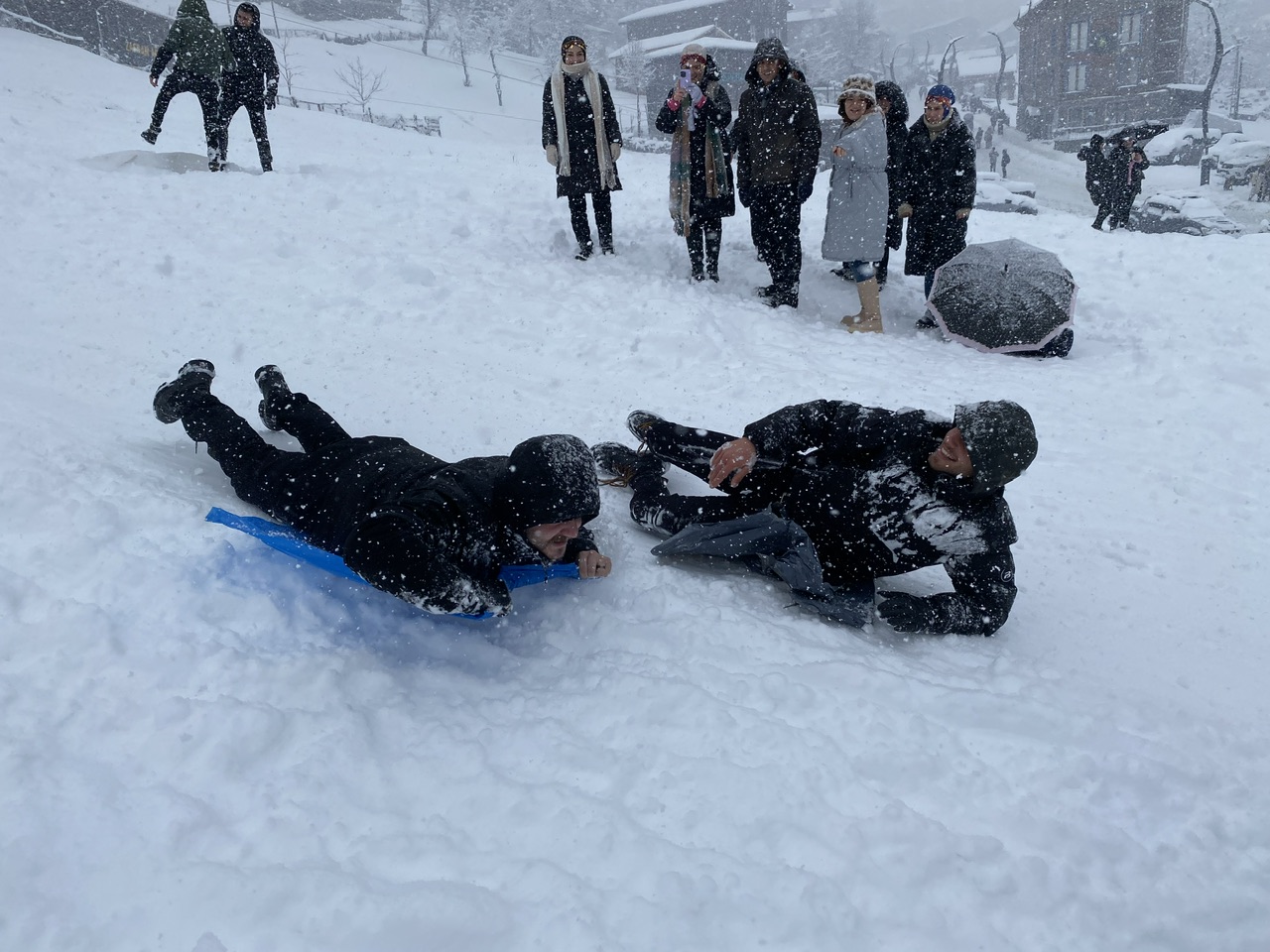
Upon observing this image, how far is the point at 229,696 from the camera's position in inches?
79.5

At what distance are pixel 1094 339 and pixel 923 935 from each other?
5612 mm

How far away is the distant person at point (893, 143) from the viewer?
642 cm

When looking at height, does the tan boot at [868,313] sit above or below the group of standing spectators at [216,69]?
below

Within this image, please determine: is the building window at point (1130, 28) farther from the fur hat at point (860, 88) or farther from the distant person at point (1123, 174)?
the fur hat at point (860, 88)

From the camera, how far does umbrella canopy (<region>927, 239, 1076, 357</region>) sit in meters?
5.78

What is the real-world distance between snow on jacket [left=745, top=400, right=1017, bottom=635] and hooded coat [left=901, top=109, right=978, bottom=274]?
13.1ft

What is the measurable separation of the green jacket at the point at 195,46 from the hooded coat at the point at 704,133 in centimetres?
434

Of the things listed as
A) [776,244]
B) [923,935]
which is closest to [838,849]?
[923,935]

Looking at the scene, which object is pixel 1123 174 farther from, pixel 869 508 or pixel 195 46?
pixel 195 46

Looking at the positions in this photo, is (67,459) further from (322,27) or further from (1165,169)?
(322,27)

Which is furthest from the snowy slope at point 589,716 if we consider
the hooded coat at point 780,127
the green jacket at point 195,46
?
the green jacket at point 195,46

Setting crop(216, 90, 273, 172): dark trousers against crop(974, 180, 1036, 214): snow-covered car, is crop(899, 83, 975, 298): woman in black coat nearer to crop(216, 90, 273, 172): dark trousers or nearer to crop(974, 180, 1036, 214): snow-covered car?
crop(216, 90, 273, 172): dark trousers

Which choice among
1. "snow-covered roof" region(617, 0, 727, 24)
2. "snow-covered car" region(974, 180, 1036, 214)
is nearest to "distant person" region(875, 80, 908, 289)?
"snow-covered car" region(974, 180, 1036, 214)

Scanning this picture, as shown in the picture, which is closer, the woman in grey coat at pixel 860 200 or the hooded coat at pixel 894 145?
the woman in grey coat at pixel 860 200
